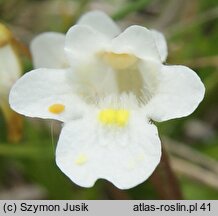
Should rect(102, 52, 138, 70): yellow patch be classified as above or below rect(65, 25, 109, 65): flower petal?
below

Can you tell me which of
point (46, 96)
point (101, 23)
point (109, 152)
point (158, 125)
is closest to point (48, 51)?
point (101, 23)

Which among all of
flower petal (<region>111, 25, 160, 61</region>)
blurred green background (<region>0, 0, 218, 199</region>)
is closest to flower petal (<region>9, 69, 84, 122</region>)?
flower petal (<region>111, 25, 160, 61</region>)

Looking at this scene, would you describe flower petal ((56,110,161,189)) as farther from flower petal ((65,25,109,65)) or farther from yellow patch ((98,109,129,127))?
→ flower petal ((65,25,109,65))

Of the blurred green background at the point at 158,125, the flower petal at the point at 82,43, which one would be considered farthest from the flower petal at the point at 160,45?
the blurred green background at the point at 158,125

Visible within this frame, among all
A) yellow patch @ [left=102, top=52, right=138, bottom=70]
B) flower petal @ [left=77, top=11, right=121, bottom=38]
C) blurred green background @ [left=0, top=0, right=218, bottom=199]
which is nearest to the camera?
yellow patch @ [left=102, top=52, right=138, bottom=70]

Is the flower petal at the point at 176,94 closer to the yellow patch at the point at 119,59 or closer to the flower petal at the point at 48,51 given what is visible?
the yellow patch at the point at 119,59

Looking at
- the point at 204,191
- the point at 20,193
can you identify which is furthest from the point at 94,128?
the point at 20,193

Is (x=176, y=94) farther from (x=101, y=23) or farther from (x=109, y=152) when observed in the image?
(x=101, y=23)
